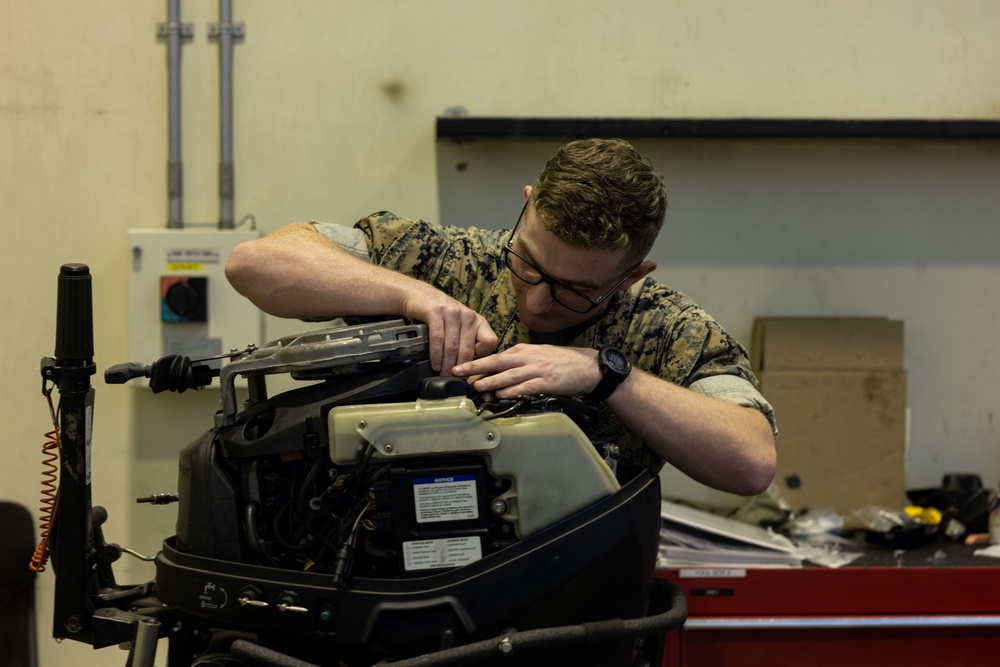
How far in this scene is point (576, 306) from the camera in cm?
142

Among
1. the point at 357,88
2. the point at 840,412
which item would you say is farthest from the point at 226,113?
the point at 840,412

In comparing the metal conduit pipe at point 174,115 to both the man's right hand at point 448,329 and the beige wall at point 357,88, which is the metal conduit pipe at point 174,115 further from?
the man's right hand at point 448,329

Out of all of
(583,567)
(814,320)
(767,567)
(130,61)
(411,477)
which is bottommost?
(767,567)

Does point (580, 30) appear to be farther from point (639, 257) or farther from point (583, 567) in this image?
point (583, 567)

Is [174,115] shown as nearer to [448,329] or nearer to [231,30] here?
[231,30]

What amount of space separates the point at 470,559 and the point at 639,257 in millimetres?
541

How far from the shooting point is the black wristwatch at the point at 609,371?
47.7 inches

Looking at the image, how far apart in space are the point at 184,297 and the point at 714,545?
1314 millimetres

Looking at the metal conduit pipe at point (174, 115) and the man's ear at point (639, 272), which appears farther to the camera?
the metal conduit pipe at point (174, 115)

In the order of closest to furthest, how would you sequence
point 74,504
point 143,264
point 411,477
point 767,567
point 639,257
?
point 411,477
point 74,504
point 639,257
point 767,567
point 143,264

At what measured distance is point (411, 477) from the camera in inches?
41.3

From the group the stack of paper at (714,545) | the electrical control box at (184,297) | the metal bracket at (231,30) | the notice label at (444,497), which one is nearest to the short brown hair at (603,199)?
the notice label at (444,497)

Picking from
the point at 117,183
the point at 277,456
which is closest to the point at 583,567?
the point at 277,456

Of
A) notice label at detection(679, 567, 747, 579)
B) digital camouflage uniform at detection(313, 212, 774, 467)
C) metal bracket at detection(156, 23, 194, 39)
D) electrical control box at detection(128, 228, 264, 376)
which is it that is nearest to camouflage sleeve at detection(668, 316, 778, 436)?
digital camouflage uniform at detection(313, 212, 774, 467)
